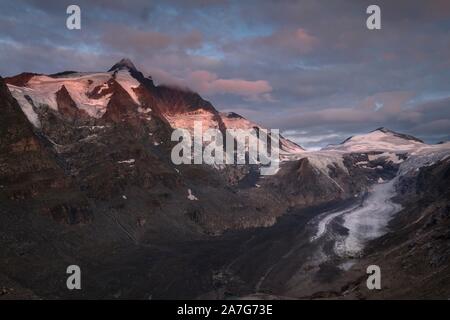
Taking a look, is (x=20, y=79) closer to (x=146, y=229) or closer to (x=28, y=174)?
(x=28, y=174)

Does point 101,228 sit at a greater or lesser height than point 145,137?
lesser

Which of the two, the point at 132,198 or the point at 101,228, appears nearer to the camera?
the point at 101,228

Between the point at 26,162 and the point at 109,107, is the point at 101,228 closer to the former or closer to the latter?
the point at 26,162

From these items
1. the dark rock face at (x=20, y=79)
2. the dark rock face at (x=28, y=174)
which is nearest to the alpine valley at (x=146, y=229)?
the dark rock face at (x=28, y=174)

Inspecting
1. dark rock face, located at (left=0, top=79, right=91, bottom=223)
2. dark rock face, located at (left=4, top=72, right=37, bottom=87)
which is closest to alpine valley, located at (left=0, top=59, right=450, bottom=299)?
dark rock face, located at (left=0, top=79, right=91, bottom=223)

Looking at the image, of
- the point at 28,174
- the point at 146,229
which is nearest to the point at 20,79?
the point at 28,174

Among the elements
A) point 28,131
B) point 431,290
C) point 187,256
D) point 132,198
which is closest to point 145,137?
point 132,198

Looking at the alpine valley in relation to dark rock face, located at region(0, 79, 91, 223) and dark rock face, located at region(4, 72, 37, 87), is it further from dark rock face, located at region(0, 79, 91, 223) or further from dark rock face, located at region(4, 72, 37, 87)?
dark rock face, located at region(4, 72, 37, 87)
